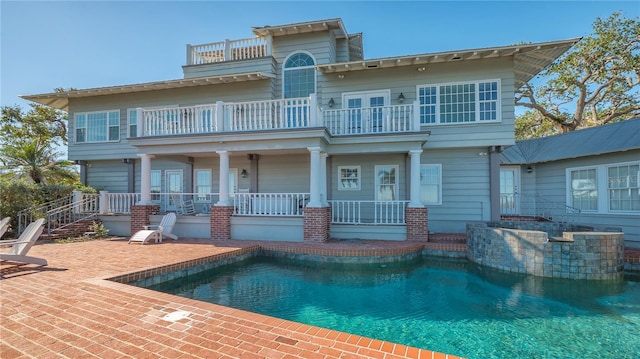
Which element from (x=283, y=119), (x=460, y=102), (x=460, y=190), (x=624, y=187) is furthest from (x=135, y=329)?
(x=624, y=187)

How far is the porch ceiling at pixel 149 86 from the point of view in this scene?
12.5 m

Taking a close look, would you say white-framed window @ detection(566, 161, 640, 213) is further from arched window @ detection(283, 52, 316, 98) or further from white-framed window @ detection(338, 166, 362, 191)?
arched window @ detection(283, 52, 316, 98)

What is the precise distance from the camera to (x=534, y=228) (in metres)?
9.65

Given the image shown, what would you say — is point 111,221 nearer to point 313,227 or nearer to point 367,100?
point 313,227

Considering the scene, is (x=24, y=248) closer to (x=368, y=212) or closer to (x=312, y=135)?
(x=312, y=135)

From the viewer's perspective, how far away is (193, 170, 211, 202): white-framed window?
44.7 ft

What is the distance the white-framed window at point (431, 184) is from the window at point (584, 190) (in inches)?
198

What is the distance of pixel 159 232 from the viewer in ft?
31.2

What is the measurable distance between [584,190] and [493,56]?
238 inches

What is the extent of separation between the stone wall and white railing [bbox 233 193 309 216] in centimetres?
611

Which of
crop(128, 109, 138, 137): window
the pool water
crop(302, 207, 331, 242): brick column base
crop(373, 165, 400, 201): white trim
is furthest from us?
crop(128, 109, 138, 137): window

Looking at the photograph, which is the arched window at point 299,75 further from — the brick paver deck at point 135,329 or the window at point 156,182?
the brick paver deck at point 135,329

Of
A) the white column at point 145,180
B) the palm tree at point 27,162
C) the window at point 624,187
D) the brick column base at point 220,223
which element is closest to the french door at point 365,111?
the brick column base at point 220,223

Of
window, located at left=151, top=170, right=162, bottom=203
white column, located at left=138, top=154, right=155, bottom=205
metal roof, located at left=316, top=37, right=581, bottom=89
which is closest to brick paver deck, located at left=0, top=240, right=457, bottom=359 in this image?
white column, located at left=138, top=154, right=155, bottom=205
